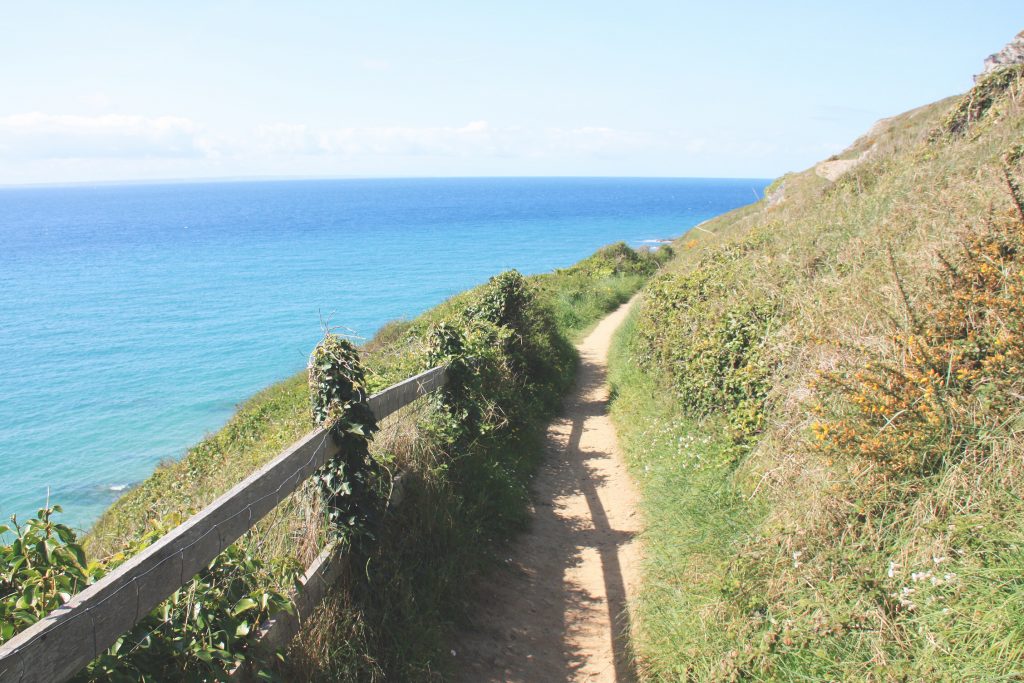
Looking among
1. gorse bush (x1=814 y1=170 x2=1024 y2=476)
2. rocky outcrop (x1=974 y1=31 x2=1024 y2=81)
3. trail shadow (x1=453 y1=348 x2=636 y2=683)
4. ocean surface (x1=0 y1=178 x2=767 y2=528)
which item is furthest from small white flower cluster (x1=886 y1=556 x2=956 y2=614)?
rocky outcrop (x1=974 y1=31 x2=1024 y2=81)

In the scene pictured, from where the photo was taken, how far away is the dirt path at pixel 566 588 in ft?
15.6

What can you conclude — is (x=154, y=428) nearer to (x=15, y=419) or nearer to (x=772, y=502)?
(x=15, y=419)

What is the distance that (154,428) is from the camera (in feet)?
75.0

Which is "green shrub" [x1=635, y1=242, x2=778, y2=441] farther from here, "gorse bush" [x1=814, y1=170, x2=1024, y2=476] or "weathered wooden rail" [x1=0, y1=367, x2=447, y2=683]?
"weathered wooden rail" [x1=0, y1=367, x2=447, y2=683]

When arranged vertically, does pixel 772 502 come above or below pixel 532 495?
above

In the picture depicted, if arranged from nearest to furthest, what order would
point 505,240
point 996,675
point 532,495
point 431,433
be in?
point 996,675 < point 431,433 < point 532,495 < point 505,240

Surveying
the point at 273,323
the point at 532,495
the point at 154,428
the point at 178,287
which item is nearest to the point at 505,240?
the point at 178,287

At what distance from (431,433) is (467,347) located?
6.50ft

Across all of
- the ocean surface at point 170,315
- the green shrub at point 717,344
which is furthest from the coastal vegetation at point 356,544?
the green shrub at point 717,344

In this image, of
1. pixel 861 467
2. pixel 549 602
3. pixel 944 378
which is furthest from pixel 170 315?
pixel 944 378

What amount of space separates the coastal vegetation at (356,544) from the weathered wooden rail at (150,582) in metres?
0.20

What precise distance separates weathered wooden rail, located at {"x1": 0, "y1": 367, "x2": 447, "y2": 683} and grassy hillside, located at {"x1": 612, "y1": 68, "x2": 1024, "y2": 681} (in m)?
2.81

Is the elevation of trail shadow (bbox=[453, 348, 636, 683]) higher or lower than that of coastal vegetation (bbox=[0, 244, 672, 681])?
lower

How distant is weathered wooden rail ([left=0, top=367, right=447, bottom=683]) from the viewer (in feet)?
6.80
